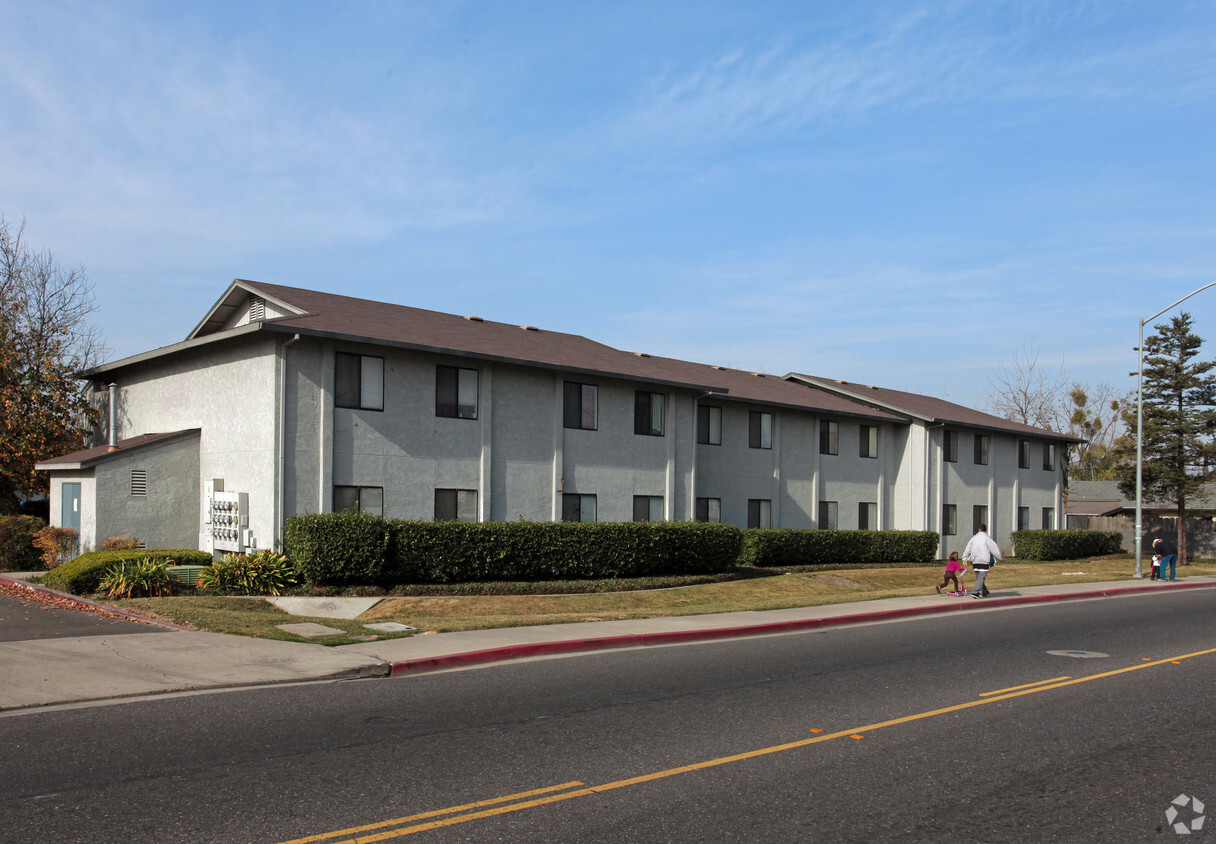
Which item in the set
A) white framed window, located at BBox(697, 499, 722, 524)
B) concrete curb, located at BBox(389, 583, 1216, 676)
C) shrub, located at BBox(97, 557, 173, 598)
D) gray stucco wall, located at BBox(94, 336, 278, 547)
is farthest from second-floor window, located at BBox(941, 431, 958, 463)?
shrub, located at BBox(97, 557, 173, 598)

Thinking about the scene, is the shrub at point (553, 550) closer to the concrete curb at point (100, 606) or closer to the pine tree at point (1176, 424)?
the concrete curb at point (100, 606)

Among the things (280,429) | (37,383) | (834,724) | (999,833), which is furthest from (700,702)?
(37,383)

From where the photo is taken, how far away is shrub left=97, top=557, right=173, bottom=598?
17141mm

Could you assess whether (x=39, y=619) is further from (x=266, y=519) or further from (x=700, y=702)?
(x=700, y=702)

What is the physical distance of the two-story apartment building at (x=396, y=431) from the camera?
20344mm

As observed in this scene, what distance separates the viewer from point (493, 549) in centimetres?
2122

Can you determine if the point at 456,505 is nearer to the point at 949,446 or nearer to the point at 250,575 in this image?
the point at 250,575

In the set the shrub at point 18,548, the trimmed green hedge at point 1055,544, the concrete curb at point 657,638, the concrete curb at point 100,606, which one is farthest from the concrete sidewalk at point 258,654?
the trimmed green hedge at point 1055,544

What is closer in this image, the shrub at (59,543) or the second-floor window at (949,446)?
the shrub at (59,543)

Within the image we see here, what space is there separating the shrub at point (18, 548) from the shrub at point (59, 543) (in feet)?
4.61

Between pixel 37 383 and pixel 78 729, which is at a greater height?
pixel 37 383

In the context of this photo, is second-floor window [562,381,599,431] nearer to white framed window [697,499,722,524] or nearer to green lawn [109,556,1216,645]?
green lawn [109,556,1216,645]

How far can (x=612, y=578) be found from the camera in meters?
23.5

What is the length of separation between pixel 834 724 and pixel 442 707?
378 centimetres
